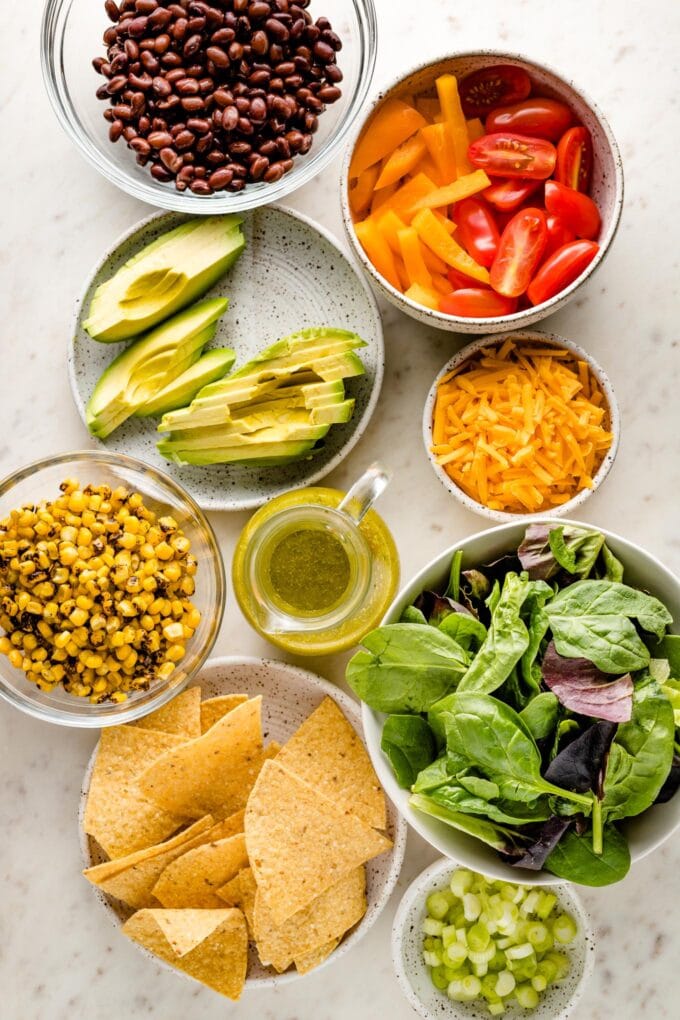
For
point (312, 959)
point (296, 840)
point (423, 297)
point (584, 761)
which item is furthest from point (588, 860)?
point (423, 297)

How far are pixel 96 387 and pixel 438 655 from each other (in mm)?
1005

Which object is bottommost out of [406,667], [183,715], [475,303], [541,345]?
[183,715]

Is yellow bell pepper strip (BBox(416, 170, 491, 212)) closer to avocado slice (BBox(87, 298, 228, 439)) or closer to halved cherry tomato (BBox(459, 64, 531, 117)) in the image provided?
halved cherry tomato (BBox(459, 64, 531, 117))

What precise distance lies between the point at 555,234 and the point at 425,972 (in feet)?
5.07

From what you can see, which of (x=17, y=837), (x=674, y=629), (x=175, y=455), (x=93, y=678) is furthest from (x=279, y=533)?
(x=17, y=837)

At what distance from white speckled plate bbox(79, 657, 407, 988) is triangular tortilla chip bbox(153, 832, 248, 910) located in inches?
5.8

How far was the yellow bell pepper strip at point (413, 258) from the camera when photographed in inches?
80.1

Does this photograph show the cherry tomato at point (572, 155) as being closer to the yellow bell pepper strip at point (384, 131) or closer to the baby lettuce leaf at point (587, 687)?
the yellow bell pepper strip at point (384, 131)

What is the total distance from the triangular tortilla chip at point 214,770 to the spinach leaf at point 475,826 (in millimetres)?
479

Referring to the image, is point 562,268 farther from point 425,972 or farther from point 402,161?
point 425,972

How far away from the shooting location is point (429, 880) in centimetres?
214

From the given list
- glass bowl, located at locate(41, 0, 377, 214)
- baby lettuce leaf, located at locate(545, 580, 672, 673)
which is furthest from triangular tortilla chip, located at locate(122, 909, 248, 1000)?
glass bowl, located at locate(41, 0, 377, 214)

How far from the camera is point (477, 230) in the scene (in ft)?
6.73

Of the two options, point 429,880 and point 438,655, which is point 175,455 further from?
point 429,880
